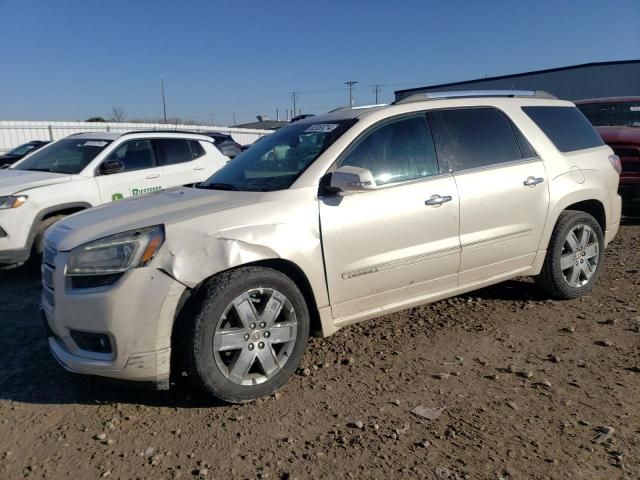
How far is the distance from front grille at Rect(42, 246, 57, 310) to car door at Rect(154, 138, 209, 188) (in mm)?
4132

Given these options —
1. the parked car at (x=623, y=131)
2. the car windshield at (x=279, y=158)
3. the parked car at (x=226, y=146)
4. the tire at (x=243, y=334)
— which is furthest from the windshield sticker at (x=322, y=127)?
the parked car at (x=623, y=131)

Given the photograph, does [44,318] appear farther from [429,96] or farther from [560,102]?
[560,102]

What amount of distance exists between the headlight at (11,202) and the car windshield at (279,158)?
2.91 meters

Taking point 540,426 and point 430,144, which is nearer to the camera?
point 540,426

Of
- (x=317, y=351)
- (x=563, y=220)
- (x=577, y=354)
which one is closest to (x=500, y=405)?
(x=577, y=354)

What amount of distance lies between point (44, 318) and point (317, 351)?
183cm

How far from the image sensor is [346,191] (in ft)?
11.2

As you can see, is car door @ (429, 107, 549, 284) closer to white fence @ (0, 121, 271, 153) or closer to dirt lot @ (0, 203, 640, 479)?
dirt lot @ (0, 203, 640, 479)

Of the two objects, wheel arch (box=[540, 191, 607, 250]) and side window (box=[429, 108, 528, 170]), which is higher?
side window (box=[429, 108, 528, 170])

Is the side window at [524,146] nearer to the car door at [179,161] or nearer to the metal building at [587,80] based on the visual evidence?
the car door at [179,161]

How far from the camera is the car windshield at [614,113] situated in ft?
32.2

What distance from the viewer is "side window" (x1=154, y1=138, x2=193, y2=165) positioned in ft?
24.7

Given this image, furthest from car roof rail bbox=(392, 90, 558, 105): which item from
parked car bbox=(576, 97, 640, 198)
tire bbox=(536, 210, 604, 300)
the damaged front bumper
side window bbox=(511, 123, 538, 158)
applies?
parked car bbox=(576, 97, 640, 198)

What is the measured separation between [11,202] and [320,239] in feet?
13.9
